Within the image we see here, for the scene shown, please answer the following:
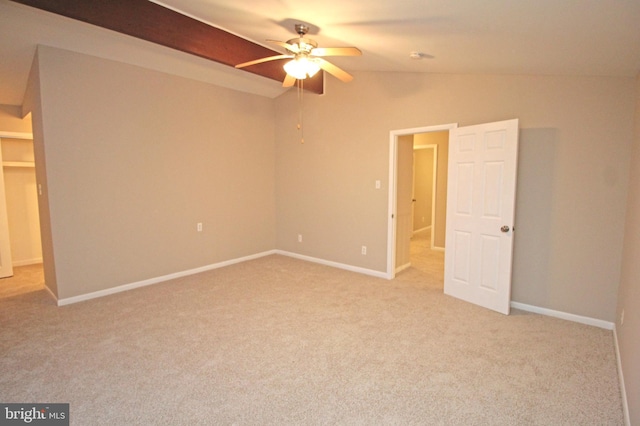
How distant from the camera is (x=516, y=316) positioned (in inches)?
131

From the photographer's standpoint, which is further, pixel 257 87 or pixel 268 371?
pixel 257 87

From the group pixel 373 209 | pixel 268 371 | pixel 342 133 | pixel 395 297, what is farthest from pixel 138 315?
pixel 342 133

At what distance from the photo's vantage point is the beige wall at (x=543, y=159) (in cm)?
298

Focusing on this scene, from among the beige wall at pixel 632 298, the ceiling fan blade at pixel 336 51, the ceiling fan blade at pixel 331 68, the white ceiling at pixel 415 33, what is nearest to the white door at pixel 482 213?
the white ceiling at pixel 415 33

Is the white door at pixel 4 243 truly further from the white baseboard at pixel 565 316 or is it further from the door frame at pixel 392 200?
the white baseboard at pixel 565 316

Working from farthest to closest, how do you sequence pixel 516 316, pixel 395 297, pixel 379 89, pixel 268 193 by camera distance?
1. pixel 268 193
2. pixel 379 89
3. pixel 395 297
4. pixel 516 316

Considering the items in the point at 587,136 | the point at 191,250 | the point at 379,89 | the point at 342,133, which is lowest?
the point at 191,250

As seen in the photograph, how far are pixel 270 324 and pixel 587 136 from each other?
3492 millimetres

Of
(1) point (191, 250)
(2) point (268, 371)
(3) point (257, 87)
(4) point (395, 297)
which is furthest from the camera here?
(3) point (257, 87)

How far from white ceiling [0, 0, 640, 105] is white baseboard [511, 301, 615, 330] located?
7.36ft

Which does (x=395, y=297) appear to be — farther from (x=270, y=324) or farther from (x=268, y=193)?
(x=268, y=193)

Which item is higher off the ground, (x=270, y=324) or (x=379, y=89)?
(x=379, y=89)

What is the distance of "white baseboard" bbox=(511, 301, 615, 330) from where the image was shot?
307 centimetres

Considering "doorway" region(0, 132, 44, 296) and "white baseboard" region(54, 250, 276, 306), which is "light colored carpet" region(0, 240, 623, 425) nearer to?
"white baseboard" region(54, 250, 276, 306)
